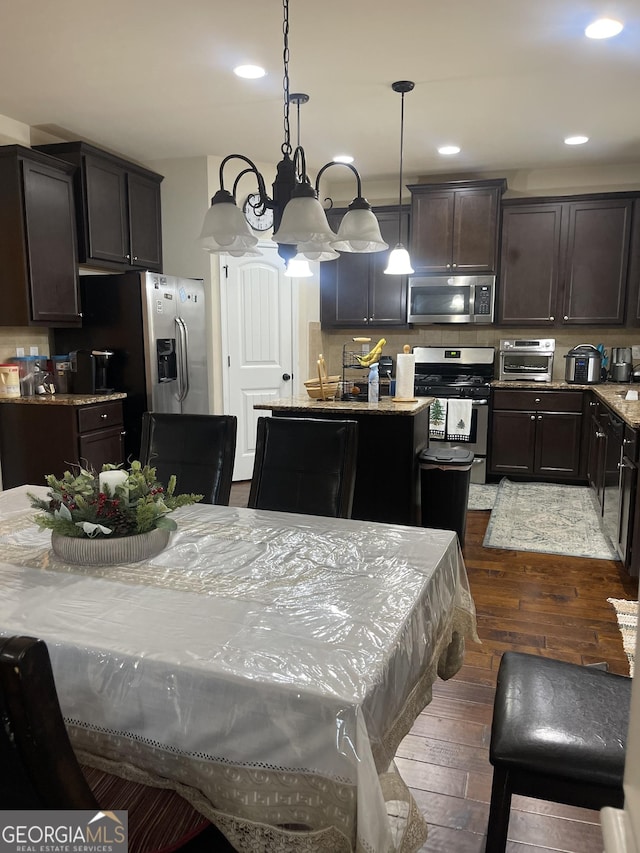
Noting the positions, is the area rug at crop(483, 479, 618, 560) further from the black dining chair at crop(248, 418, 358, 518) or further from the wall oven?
the black dining chair at crop(248, 418, 358, 518)

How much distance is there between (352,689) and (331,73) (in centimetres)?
329

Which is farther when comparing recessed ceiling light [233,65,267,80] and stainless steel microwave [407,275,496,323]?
stainless steel microwave [407,275,496,323]

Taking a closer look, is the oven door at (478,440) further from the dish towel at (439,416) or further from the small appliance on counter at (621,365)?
the small appliance on counter at (621,365)

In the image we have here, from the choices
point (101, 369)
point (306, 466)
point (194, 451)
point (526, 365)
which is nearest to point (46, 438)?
point (101, 369)

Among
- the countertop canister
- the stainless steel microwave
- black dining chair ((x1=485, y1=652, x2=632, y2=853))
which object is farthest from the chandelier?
the stainless steel microwave

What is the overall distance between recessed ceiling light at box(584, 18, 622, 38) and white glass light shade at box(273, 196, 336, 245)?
5.97 ft

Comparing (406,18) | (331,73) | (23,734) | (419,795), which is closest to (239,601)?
(23,734)

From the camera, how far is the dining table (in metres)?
0.98

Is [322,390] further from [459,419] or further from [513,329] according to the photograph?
[513,329]

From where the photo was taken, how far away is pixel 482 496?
16.2 ft

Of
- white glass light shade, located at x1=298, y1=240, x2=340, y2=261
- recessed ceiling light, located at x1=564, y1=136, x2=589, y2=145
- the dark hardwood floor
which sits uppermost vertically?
recessed ceiling light, located at x1=564, y1=136, x2=589, y2=145

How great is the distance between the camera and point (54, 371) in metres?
4.20

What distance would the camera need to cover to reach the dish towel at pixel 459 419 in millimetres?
5199

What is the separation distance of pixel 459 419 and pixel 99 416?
9.43ft
